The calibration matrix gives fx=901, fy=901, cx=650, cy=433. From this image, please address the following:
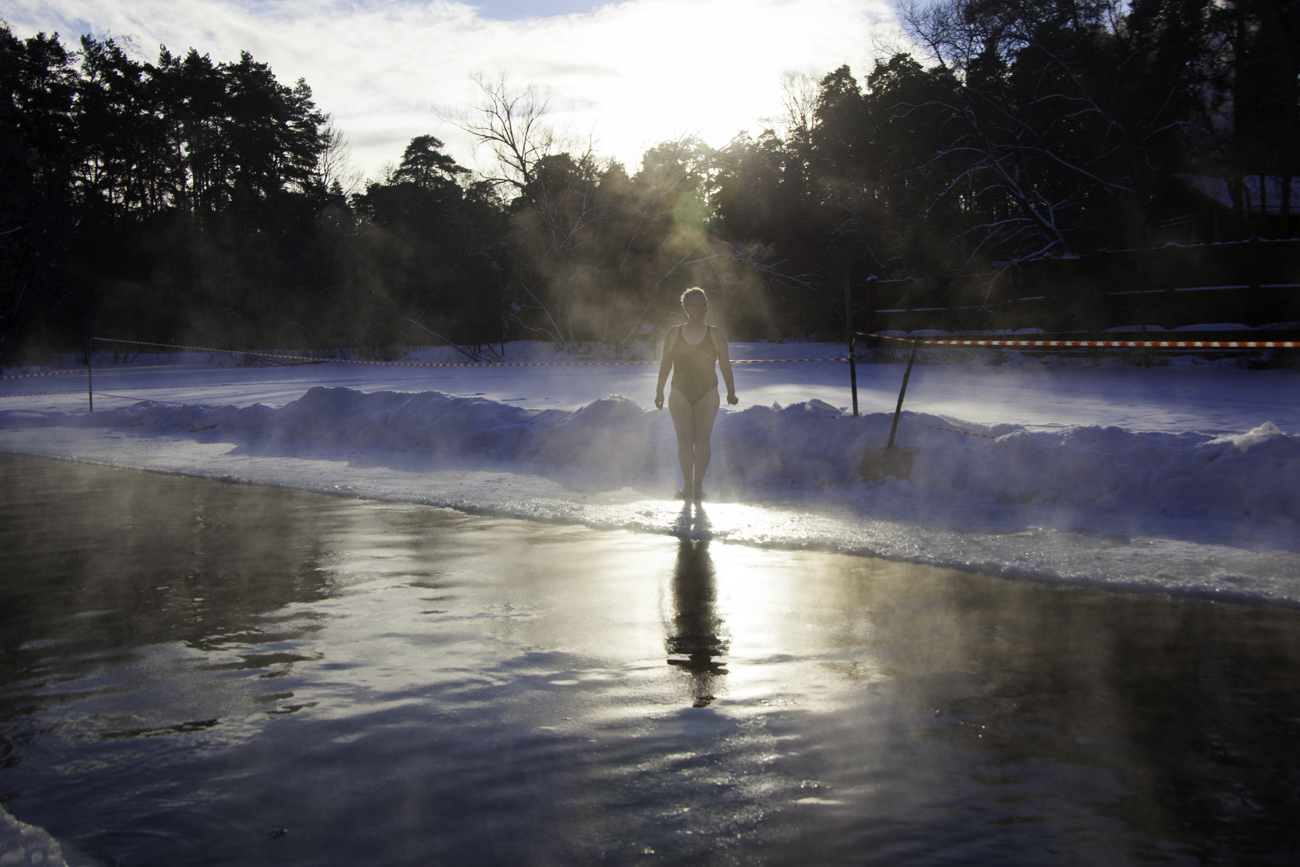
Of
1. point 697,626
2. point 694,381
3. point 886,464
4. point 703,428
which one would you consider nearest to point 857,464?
point 886,464

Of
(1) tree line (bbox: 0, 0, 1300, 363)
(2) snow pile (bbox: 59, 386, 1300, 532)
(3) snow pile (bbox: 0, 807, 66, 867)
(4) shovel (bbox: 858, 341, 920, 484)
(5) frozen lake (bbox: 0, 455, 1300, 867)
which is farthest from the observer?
(1) tree line (bbox: 0, 0, 1300, 363)

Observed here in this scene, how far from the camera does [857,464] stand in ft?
28.2

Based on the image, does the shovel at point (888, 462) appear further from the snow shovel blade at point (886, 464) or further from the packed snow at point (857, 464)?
the packed snow at point (857, 464)

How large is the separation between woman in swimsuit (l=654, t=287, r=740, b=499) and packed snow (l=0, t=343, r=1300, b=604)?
42 cm

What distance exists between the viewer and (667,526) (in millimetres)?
6844

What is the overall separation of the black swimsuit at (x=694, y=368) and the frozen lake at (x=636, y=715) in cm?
215

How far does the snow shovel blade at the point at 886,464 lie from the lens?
8.27 m

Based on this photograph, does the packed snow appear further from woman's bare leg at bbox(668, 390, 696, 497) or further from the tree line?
the tree line

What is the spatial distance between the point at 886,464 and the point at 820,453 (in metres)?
0.77

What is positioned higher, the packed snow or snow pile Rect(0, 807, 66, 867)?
the packed snow

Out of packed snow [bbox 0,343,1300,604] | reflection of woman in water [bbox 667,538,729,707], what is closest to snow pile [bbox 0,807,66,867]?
reflection of woman in water [bbox 667,538,729,707]

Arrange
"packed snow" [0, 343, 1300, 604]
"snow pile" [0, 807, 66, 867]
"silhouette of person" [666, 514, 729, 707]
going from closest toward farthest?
"snow pile" [0, 807, 66, 867] < "silhouette of person" [666, 514, 729, 707] < "packed snow" [0, 343, 1300, 604]

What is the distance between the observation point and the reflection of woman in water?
3.80 meters

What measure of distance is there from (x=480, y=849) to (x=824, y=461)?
6.72 meters
